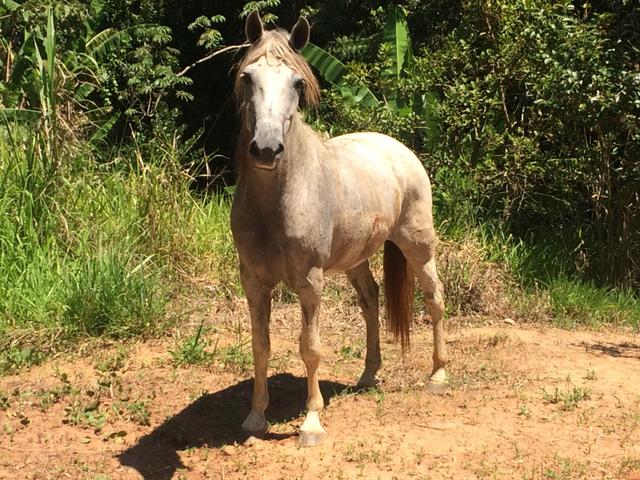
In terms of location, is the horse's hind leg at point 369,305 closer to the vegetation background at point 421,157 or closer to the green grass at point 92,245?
the vegetation background at point 421,157

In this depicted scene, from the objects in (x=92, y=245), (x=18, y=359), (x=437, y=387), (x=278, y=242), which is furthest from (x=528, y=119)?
(x=18, y=359)

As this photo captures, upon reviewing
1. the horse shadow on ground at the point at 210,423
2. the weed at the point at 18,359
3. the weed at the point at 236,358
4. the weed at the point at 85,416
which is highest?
the weed at the point at 18,359

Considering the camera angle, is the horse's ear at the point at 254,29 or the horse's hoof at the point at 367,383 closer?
the horse's ear at the point at 254,29

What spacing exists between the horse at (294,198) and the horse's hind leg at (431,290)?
0.94 feet

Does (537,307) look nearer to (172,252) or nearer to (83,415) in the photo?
(172,252)

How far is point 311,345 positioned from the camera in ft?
15.2

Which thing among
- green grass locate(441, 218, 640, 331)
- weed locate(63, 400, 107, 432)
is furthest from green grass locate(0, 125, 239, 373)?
green grass locate(441, 218, 640, 331)

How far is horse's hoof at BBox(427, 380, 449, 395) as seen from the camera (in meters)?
5.59

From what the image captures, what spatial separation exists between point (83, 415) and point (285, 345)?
2.04 metres

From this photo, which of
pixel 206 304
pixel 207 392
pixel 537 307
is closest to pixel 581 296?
pixel 537 307

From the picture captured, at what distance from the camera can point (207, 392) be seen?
17.4ft

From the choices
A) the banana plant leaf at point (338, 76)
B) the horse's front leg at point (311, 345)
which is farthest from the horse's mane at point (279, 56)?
the banana plant leaf at point (338, 76)

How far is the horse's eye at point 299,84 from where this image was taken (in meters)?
4.23

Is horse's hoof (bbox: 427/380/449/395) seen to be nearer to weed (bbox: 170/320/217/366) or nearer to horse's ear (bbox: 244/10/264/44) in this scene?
weed (bbox: 170/320/217/366)
